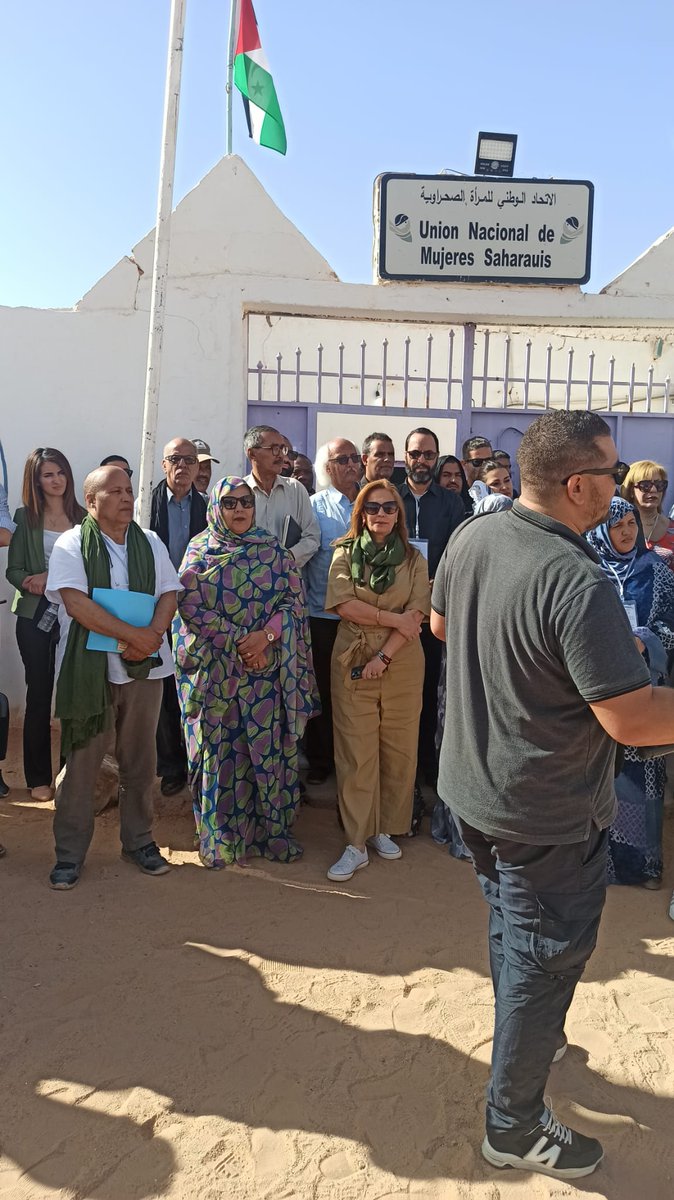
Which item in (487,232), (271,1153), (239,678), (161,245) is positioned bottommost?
(271,1153)

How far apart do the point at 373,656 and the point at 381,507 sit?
714 mm

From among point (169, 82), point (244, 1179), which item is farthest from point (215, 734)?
point (169, 82)

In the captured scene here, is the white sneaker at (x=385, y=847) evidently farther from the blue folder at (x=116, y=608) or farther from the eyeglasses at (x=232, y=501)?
the eyeglasses at (x=232, y=501)

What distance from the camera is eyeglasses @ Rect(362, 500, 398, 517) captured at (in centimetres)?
383

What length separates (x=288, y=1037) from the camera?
8.77 ft

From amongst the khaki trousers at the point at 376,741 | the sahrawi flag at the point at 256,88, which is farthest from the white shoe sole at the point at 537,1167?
the sahrawi flag at the point at 256,88

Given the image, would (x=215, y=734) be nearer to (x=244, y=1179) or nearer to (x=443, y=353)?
(x=244, y=1179)

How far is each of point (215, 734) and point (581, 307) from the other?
12.8ft

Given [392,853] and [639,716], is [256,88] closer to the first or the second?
[392,853]

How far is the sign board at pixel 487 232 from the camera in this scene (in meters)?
5.60

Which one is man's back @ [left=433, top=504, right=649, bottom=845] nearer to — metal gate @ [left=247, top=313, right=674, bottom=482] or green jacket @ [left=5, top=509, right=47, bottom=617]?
green jacket @ [left=5, top=509, right=47, bottom=617]

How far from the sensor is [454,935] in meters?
3.33

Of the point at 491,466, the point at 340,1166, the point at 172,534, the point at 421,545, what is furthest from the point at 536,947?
the point at 172,534

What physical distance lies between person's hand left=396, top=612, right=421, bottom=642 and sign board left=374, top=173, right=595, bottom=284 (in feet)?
9.38
